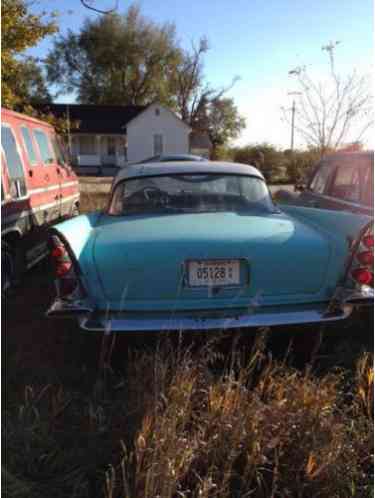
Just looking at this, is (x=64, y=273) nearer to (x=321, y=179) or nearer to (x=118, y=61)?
(x=321, y=179)

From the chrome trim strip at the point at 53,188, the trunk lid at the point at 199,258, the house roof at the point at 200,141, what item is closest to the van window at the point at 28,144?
the chrome trim strip at the point at 53,188

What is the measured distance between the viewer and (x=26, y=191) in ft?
18.5

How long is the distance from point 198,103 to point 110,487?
172 feet

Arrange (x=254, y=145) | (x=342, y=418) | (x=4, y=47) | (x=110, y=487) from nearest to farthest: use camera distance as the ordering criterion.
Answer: (x=110, y=487) < (x=342, y=418) < (x=4, y=47) < (x=254, y=145)

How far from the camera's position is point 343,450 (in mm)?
2340

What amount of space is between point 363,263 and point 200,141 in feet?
142

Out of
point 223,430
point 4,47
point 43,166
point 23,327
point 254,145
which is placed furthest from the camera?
point 254,145

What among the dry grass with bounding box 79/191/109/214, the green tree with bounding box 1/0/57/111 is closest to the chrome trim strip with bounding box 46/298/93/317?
the dry grass with bounding box 79/191/109/214

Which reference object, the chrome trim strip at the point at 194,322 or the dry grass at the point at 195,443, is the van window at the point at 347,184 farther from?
the dry grass at the point at 195,443

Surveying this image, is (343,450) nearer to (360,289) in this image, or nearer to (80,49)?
(360,289)

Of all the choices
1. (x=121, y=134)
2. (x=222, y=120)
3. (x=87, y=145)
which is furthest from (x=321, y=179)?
(x=222, y=120)

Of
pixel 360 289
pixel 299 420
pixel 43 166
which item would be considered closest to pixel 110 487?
pixel 299 420

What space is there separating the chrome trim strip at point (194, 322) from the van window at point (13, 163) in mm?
2677

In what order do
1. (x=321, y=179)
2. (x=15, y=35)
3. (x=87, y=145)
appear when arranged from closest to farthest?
1. (x=321, y=179)
2. (x=15, y=35)
3. (x=87, y=145)
